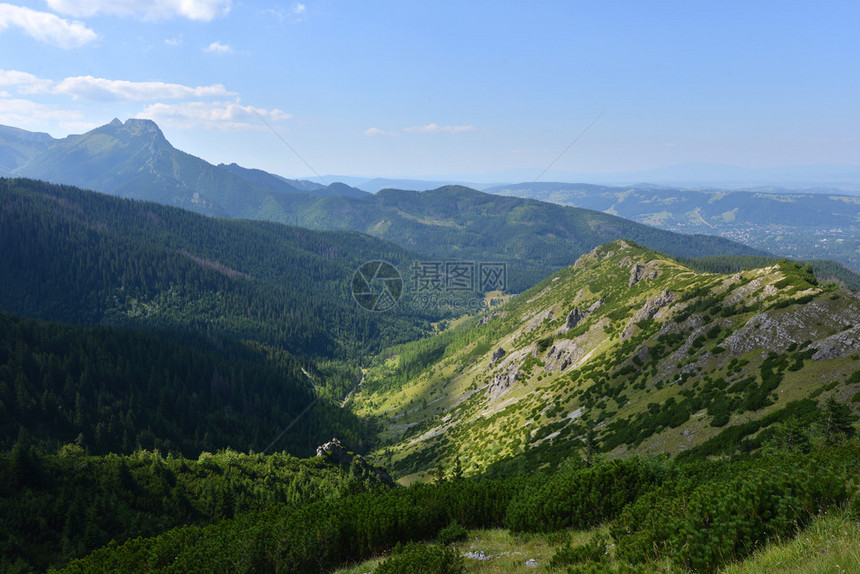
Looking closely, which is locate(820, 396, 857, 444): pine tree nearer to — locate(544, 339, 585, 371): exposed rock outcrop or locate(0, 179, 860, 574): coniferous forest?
locate(0, 179, 860, 574): coniferous forest

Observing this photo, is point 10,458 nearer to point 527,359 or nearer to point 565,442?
point 565,442

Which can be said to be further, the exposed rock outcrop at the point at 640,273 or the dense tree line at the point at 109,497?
the exposed rock outcrop at the point at 640,273

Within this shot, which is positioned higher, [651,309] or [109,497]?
[651,309]

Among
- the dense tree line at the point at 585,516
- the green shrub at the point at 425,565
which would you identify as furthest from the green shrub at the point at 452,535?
the green shrub at the point at 425,565

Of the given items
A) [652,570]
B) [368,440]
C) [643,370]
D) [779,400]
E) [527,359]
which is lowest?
[368,440]

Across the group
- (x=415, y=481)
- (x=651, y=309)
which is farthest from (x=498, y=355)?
(x=415, y=481)

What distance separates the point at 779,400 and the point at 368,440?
15459 cm

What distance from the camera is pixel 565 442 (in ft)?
231

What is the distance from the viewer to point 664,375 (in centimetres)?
6975

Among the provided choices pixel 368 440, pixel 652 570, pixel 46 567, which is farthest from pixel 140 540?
pixel 368 440

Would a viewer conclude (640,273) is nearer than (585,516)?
No

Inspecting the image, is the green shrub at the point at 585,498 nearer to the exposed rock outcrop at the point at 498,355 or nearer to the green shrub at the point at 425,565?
the green shrub at the point at 425,565

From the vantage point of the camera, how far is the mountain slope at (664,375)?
46031 mm

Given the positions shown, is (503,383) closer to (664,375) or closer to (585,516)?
(664,375)
